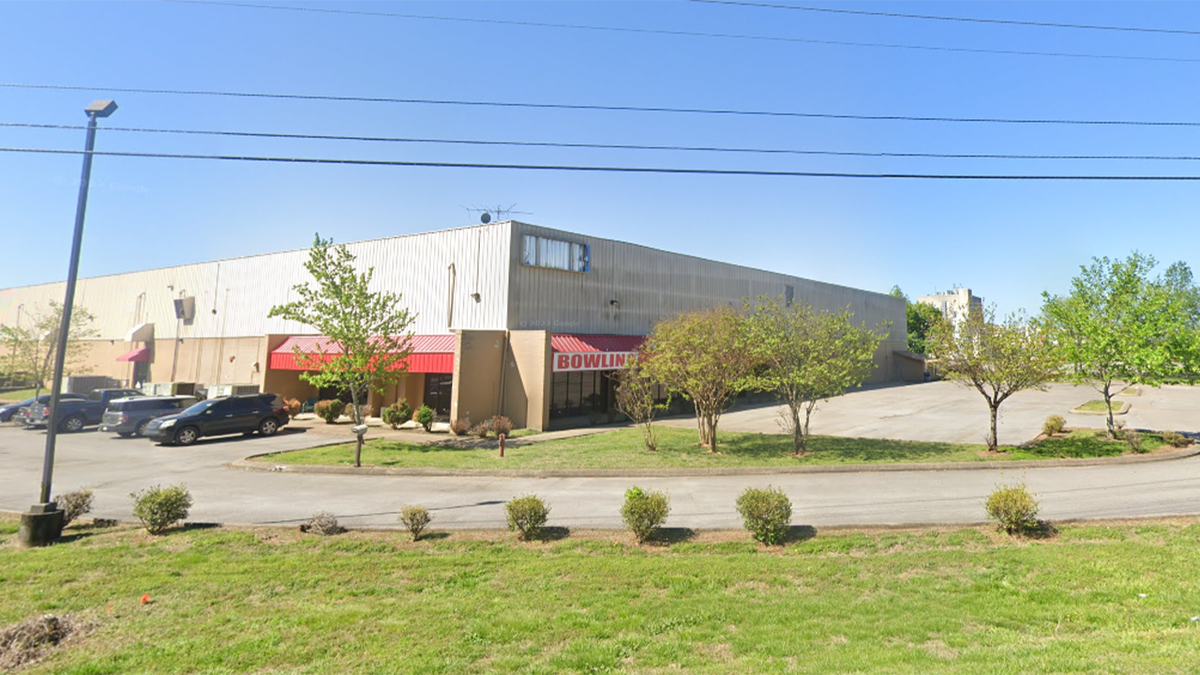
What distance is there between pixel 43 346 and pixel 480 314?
42.8 metres

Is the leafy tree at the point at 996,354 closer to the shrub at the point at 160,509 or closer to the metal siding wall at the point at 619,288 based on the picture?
the metal siding wall at the point at 619,288

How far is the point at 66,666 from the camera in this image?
564 cm

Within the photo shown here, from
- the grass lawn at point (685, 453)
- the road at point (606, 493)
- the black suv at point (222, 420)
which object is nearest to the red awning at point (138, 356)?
the black suv at point (222, 420)

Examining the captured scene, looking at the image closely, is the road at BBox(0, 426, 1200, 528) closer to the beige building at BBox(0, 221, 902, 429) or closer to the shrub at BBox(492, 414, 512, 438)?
the shrub at BBox(492, 414, 512, 438)

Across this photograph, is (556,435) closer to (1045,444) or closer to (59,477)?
(59,477)

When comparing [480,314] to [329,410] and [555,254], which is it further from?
[329,410]

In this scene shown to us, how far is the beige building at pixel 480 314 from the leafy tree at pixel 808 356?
34.1 feet

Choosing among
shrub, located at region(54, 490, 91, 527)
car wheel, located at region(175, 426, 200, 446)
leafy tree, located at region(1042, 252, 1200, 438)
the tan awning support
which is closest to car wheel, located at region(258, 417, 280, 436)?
car wheel, located at region(175, 426, 200, 446)

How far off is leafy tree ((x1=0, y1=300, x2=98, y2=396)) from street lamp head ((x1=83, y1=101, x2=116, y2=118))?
3821 centimetres

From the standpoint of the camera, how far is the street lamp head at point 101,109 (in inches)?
410

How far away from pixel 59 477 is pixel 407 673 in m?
17.6

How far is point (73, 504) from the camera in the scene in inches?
425

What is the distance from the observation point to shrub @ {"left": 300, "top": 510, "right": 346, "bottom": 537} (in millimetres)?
10164

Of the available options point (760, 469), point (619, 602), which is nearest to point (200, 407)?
point (760, 469)
